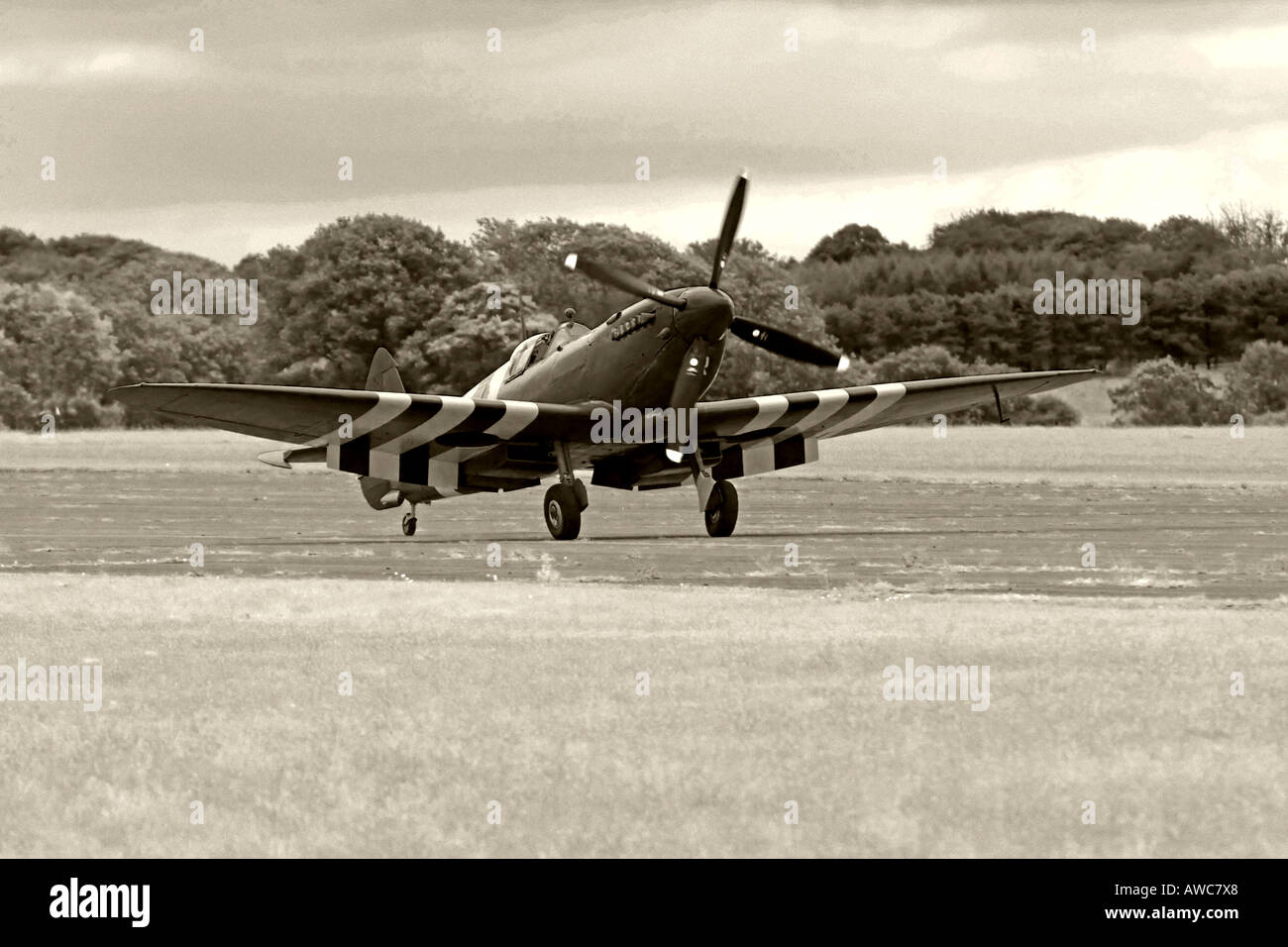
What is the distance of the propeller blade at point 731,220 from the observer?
24.7 meters

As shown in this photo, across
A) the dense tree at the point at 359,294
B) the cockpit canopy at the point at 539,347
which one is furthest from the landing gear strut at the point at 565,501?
the dense tree at the point at 359,294

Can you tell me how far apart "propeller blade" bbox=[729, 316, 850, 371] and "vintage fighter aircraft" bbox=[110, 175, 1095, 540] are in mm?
34

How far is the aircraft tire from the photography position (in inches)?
1014

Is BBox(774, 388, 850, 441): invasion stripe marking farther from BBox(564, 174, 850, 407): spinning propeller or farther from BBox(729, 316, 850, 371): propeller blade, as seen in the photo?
BBox(564, 174, 850, 407): spinning propeller

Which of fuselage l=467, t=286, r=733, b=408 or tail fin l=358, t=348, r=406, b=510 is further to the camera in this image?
tail fin l=358, t=348, r=406, b=510

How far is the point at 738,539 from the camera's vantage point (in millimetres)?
26562

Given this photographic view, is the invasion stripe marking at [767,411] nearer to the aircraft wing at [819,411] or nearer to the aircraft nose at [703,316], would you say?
the aircraft wing at [819,411]

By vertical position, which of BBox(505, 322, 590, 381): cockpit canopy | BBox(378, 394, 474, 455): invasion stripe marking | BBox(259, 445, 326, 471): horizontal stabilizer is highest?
BBox(505, 322, 590, 381): cockpit canopy

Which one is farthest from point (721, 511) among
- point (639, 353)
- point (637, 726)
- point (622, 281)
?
point (637, 726)

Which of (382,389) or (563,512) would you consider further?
(382,389)

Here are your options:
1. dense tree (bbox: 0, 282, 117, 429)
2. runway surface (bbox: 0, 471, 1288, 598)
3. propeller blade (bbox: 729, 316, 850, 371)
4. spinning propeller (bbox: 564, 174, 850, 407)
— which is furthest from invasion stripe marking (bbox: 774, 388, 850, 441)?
dense tree (bbox: 0, 282, 117, 429)

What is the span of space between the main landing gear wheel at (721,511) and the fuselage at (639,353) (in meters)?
Answer: 2.36

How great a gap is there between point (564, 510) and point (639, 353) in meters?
2.87

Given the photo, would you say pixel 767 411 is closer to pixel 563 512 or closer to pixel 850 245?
pixel 563 512
